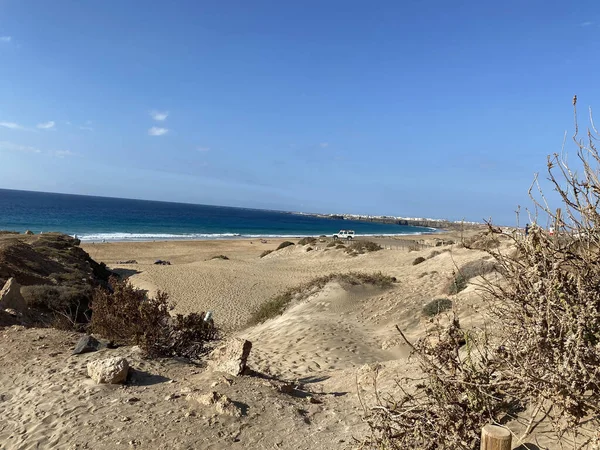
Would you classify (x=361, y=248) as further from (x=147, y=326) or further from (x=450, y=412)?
(x=450, y=412)

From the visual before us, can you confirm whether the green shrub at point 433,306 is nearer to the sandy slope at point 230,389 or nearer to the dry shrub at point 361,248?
the sandy slope at point 230,389

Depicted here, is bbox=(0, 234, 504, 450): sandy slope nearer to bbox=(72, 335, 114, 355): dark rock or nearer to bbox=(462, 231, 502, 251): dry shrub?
bbox=(72, 335, 114, 355): dark rock

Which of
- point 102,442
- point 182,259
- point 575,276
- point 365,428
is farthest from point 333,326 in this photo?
point 182,259

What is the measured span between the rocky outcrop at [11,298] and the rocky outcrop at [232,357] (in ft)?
21.1

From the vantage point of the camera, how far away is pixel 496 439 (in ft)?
8.55

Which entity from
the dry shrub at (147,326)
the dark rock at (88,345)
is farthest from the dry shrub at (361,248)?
the dark rock at (88,345)

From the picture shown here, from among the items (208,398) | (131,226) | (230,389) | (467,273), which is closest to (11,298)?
(230,389)

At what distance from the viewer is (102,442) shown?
14.4 feet

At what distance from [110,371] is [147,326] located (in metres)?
1.42

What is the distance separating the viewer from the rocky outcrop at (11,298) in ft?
32.3

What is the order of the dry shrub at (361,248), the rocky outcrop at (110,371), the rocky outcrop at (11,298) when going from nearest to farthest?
the rocky outcrop at (110,371), the rocky outcrop at (11,298), the dry shrub at (361,248)

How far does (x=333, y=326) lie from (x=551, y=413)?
8920mm

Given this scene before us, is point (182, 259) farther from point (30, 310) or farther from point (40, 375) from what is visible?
point (40, 375)

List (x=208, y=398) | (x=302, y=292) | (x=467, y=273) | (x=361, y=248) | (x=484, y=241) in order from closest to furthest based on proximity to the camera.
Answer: (x=484, y=241) → (x=208, y=398) → (x=467, y=273) → (x=302, y=292) → (x=361, y=248)
